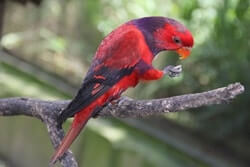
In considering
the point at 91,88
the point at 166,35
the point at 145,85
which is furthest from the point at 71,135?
the point at 145,85

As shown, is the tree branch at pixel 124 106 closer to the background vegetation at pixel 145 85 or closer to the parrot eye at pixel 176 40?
the parrot eye at pixel 176 40

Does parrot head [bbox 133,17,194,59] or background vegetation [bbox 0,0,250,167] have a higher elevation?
background vegetation [bbox 0,0,250,167]

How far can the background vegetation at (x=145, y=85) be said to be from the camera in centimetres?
269

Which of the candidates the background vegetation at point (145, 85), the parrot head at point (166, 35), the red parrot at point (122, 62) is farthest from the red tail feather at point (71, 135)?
the background vegetation at point (145, 85)

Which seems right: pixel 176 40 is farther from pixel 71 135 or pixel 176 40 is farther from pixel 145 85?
pixel 145 85

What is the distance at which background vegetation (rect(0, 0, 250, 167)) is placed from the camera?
269 centimetres

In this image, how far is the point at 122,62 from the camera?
90 cm

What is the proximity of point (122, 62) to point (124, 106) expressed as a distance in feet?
0.39

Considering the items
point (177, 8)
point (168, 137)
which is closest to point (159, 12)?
point (177, 8)

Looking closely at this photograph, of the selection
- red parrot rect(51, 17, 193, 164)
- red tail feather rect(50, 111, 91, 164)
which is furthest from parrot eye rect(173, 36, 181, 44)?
red tail feather rect(50, 111, 91, 164)

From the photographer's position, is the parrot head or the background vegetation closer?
the parrot head

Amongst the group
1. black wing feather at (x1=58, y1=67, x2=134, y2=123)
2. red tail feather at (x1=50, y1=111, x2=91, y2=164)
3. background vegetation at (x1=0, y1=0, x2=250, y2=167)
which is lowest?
red tail feather at (x1=50, y1=111, x2=91, y2=164)

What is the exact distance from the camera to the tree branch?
33.6 inches

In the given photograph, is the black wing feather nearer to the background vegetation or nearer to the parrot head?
the parrot head
